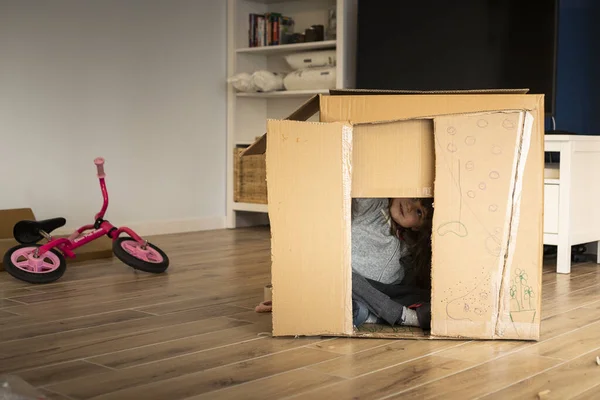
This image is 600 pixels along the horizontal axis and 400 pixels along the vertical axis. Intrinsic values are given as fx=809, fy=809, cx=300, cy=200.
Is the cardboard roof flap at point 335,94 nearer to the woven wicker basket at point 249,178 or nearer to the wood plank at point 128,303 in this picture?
the wood plank at point 128,303

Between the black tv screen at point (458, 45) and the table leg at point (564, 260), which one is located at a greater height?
the black tv screen at point (458, 45)

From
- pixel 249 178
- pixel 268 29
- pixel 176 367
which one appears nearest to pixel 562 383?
pixel 176 367

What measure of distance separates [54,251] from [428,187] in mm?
1577

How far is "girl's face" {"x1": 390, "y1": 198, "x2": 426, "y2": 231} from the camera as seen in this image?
218cm

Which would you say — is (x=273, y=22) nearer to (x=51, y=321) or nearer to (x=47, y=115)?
(x=47, y=115)

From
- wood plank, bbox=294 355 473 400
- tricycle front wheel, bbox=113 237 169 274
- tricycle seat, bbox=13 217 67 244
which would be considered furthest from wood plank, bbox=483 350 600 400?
tricycle seat, bbox=13 217 67 244

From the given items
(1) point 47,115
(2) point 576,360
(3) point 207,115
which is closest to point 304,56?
(3) point 207,115

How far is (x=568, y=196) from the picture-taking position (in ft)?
10.8

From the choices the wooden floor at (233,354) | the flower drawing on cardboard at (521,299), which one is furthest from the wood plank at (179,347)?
the flower drawing on cardboard at (521,299)

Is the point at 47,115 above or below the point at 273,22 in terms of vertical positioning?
below

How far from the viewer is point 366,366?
70.9 inches

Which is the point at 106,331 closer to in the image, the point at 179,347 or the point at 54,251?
the point at 179,347

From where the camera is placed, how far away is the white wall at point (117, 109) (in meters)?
A: 3.92

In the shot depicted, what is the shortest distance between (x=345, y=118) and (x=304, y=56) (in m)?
2.68
